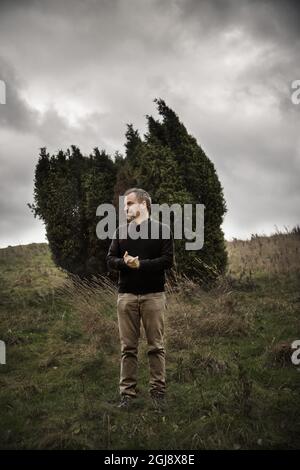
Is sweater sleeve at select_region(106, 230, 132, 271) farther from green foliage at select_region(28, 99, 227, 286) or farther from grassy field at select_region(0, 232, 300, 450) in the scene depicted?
green foliage at select_region(28, 99, 227, 286)

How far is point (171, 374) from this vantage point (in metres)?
4.85

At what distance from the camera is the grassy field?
11.2 feet

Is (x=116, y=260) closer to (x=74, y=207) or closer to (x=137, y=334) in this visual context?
(x=137, y=334)

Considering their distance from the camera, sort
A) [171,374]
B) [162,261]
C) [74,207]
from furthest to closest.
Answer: [74,207], [171,374], [162,261]

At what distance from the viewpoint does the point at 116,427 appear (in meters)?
3.57

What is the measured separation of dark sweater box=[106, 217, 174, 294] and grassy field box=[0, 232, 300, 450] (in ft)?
4.00

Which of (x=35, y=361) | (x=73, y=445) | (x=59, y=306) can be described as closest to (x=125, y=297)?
(x=73, y=445)

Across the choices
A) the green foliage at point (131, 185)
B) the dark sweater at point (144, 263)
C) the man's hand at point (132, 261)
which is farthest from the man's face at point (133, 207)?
the green foliage at point (131, 185)

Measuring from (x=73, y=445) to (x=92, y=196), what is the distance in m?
7.99

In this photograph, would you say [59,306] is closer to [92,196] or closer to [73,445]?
[92,196]

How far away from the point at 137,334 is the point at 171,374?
0.98 m

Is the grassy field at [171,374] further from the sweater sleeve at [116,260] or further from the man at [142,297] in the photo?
the sweater sleeve at [116,260]

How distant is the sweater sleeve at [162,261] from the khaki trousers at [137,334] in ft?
0.96

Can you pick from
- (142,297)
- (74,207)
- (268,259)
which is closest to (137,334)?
(142,297)
